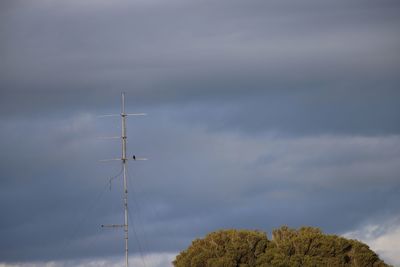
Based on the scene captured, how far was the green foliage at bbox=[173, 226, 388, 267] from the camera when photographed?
140 metres

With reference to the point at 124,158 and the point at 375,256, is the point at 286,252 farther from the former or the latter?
the point at 124,158

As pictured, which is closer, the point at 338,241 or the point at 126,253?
the point at 126,253

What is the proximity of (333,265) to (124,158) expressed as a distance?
84.5ft

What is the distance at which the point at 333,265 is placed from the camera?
142 meters

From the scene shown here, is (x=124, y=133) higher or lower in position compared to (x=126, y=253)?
higher

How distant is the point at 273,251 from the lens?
5595 inches

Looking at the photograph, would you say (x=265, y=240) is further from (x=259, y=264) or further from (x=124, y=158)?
(x=124, y=158)

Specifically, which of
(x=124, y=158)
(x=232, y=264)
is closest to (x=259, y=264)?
(x=232, y=264)

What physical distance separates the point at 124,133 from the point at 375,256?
102ft

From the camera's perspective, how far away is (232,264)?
139 meters

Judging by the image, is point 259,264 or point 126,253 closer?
point 126,253

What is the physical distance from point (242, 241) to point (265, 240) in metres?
2.89

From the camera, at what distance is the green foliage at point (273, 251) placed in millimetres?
140375

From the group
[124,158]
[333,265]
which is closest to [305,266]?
[333,265]
